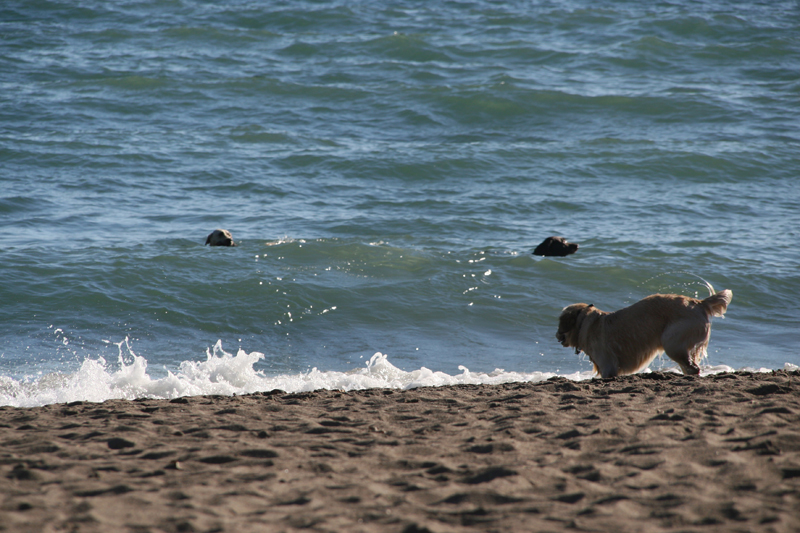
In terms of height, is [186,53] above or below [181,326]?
above

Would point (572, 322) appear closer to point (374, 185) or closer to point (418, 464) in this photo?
point (418, 464)

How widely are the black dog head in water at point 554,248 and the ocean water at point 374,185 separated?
0.70ft

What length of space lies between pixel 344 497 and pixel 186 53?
81.3 feet

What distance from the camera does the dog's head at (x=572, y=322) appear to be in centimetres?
701

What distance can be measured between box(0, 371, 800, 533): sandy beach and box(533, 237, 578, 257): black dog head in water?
663 cm

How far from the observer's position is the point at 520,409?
17.5 feet

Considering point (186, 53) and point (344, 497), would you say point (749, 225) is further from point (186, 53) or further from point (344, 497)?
point (186, 53)

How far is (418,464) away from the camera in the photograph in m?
4.16

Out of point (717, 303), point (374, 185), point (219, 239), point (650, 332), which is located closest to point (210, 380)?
point (650, 332)

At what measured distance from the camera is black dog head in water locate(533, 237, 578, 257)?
1238cm

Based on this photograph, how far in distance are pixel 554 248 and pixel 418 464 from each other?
8.81 metres

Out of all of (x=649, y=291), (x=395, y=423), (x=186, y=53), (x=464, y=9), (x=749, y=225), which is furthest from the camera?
(x=464, y=9)

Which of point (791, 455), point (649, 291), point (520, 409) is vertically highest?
point (791, 455)

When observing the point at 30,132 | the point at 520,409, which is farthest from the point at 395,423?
the point at 30,132
